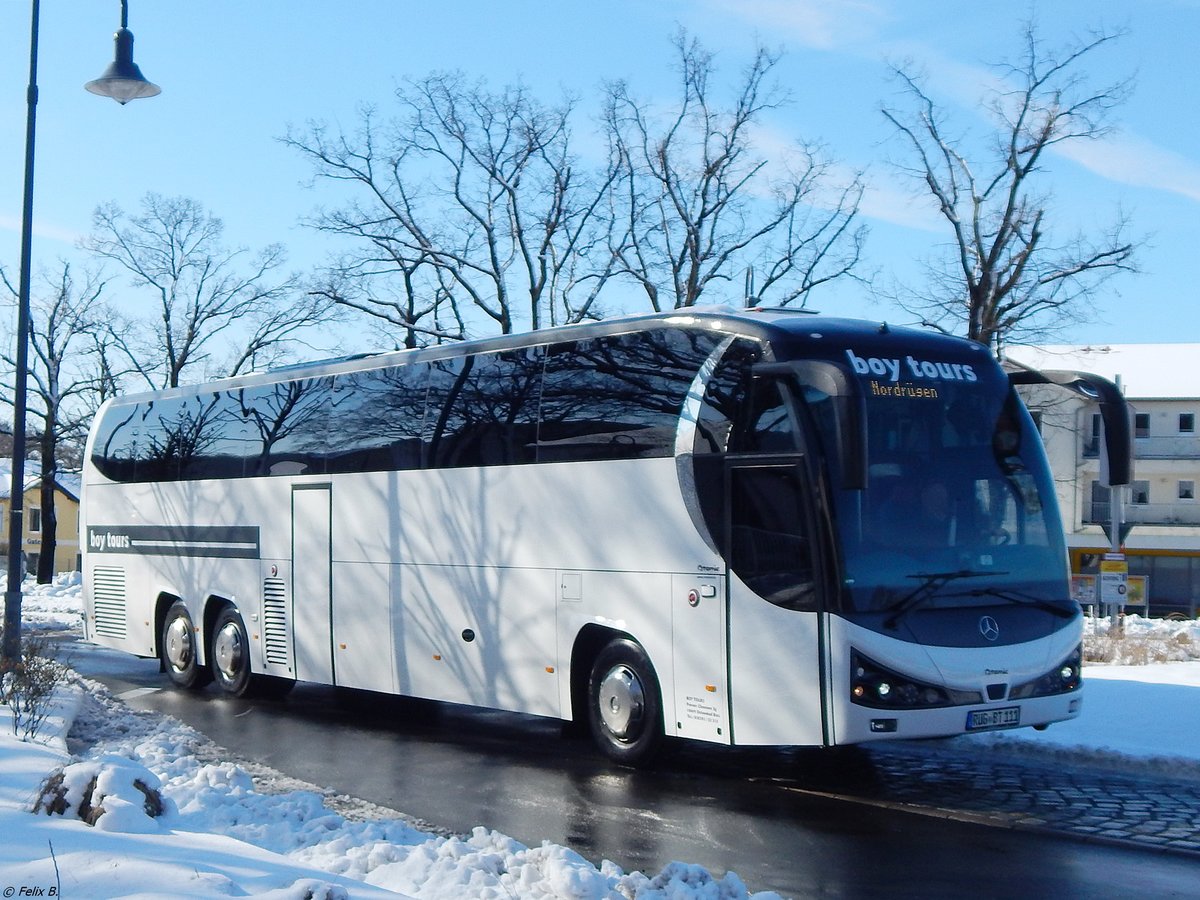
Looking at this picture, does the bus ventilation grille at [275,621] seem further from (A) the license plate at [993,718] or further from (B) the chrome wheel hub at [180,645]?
(A) the license plate at [993,718]

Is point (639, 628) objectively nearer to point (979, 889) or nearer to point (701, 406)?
point (701, 406)

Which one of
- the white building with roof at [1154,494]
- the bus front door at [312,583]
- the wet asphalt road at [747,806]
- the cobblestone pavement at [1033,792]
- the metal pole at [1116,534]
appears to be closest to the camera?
the wet asphalt road at [747,806]

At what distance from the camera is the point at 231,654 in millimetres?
17141

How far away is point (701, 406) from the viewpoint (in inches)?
422

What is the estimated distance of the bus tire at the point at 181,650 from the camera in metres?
18.0

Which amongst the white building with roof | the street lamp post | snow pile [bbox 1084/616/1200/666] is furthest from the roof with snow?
the street lamp post

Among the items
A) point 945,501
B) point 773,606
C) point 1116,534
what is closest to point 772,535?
point 773,606

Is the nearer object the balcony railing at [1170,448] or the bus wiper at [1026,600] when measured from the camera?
the bus wiper at [1026,600]

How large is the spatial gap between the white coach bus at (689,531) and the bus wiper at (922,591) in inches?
0.8

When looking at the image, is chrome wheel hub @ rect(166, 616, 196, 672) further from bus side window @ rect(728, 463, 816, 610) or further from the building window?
the building window

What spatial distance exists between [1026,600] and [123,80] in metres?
11.7

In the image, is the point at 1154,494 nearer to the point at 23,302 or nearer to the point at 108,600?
the point at 108,600

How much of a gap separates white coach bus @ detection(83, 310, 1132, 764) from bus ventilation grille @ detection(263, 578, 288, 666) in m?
0.06

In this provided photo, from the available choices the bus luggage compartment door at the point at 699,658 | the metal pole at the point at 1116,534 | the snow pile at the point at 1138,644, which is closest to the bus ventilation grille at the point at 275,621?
the bus luggage compartment door at the point at 699,658
